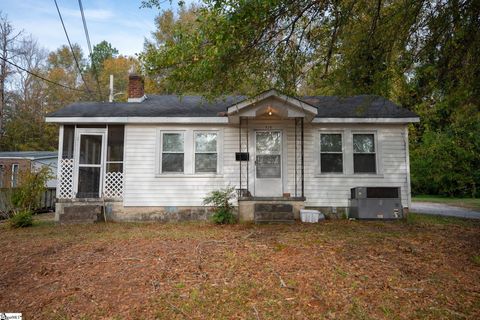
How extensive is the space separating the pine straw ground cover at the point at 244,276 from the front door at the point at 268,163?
290cm

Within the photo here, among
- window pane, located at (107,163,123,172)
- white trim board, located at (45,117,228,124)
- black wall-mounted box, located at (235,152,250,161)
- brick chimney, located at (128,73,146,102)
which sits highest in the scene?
brick chimney, located at (128,73,146,102)

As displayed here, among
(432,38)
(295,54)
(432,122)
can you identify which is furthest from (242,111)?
(432,122)

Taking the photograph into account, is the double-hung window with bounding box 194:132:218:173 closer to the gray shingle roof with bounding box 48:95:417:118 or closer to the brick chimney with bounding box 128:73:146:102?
the gray shingle roof with bounding box 48:95:417:118

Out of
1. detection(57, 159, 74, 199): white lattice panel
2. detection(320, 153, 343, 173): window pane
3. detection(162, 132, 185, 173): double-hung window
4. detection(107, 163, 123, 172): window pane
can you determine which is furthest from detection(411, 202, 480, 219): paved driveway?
detection(57, 159, 74, 199): white lattice panel

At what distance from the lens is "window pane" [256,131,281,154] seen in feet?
31.6

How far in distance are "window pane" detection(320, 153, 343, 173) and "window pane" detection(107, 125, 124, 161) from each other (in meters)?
6.68

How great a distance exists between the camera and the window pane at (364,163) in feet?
31.4

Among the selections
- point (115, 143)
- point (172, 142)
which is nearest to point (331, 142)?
point (172, 142)

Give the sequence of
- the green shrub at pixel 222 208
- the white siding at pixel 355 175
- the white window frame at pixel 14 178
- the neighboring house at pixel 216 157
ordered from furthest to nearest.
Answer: the white siding at pixel 355 175
the neighboring house at pixel 216 157
the white window frame at pixel 14 178
the green shrub at pixel 222 208

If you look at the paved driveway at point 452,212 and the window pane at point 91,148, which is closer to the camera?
the window pane at point 91,148

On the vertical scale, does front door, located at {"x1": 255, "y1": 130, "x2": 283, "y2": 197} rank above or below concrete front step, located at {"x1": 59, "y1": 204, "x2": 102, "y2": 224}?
above

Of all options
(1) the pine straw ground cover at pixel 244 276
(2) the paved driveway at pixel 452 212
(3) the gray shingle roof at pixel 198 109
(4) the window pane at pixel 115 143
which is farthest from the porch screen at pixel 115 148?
(2) the paved driveway at pixel 452 212

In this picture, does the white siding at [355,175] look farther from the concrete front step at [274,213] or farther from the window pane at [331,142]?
the concrete front step at [274,213]

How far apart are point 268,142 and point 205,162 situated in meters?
2.18
